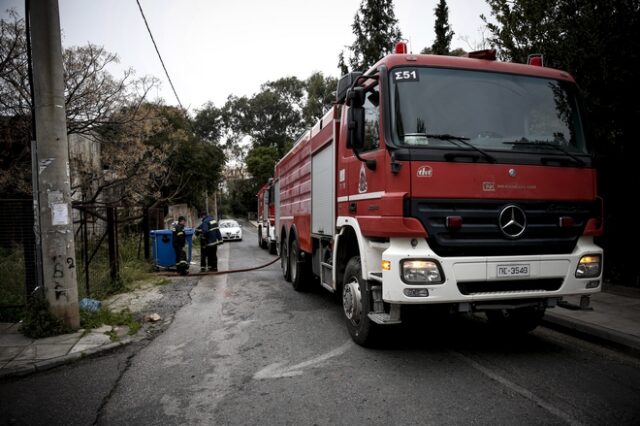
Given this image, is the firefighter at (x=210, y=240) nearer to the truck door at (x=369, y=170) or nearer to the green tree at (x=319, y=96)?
the truck door at (x=369, y=170)

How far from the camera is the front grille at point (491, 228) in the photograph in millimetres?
4098

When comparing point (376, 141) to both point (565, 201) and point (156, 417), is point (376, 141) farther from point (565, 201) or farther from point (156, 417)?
point (156, 417)


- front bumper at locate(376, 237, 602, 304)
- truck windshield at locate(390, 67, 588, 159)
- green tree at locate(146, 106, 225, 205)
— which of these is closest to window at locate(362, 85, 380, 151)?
truck windshield at locate(390, 67, 588, 159)

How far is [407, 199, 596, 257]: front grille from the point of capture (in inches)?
161

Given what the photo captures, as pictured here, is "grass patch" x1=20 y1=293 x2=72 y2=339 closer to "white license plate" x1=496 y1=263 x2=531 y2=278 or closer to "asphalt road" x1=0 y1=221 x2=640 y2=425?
"asphalt road" x1=0 y1=221 x2=640 y2=425

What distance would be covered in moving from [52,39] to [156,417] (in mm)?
4738

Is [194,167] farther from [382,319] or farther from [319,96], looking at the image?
[382,319]

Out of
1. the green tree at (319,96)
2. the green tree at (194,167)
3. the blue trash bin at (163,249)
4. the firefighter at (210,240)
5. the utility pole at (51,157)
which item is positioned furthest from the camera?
the green tree at (319,96)

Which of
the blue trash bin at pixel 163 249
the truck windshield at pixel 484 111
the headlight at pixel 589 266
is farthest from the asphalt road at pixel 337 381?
the blue trash bin at pixel 163 249

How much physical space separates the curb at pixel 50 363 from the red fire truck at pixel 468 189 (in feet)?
9.69

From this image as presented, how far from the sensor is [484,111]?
445 centimetres

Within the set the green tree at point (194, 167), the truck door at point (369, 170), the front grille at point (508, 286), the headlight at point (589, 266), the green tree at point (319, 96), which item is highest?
the green tree at point (319, 96)

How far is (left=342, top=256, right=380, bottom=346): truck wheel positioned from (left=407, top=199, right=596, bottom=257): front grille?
103 cm

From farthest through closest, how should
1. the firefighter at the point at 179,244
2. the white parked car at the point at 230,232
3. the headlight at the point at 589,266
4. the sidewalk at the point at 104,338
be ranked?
1. the white parked car at the point at 230,232
2. the firefighter at the point at 179,244
3. the sidewalk at the point at 104,338
4. the headlight at the point at 589,266
